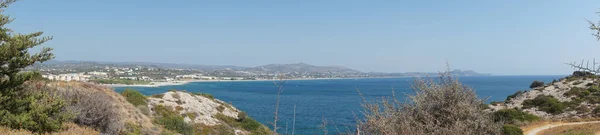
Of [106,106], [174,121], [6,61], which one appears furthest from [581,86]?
[6,61]

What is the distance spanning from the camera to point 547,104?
3834 centimetres

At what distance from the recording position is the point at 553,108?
119 ft

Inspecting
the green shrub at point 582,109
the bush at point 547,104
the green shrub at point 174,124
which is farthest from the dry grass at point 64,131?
the bush at point 547,104

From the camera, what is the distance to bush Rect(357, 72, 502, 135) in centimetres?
1034

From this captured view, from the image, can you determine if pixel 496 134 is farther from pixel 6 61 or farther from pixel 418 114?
pixel 6 61

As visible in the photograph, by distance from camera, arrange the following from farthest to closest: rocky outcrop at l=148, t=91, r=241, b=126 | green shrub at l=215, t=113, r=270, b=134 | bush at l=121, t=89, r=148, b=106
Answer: green shrub at l=215, t=113, r=270, b=134
rocky outcrop at l=148, t=91, r=241, b=126
bush at l=121, t=89, r=148, b=106

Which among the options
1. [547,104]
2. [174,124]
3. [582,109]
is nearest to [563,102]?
[547,104]

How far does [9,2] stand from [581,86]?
174ft

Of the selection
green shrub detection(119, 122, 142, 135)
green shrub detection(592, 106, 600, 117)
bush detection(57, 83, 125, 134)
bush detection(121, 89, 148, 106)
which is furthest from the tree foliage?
green shrub detection(592, 106, 600, 117)

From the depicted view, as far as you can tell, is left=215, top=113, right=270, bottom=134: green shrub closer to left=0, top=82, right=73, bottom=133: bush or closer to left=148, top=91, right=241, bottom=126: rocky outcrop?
left=148, top=91, right=241, bottom=126: rocky outcrop

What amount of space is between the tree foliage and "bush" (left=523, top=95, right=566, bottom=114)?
1526 inches

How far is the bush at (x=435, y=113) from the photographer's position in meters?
10.3

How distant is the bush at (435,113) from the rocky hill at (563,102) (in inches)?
952

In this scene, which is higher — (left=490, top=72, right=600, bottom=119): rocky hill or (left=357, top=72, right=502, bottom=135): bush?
(left=357, top=72, right=502, bottom=135): bush
